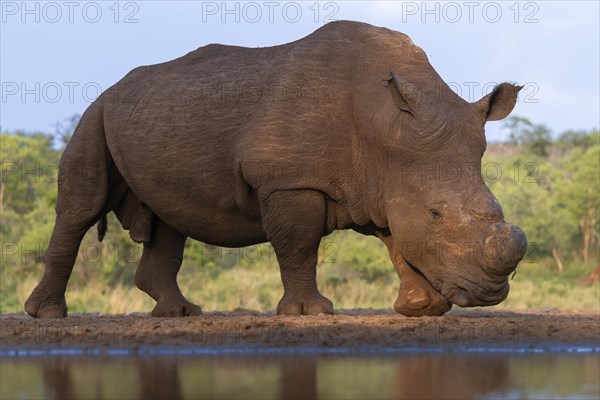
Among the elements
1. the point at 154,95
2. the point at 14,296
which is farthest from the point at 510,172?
the point at 154,95

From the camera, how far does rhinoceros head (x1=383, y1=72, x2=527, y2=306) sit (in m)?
10.1

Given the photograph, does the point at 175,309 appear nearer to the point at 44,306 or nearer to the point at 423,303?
A: the point at 44,306

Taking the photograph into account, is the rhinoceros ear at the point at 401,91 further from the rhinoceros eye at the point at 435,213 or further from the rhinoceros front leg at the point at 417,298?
the rhinoceros front leg at the point at 417,298

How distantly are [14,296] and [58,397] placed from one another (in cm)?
1630

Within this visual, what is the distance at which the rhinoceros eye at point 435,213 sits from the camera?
10.4 m

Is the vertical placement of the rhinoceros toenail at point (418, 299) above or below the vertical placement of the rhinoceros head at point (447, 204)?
below

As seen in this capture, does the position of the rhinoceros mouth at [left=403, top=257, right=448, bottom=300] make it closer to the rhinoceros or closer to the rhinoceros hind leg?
the rhinoceros

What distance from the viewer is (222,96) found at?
1194cm

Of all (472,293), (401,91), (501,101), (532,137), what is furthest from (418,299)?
(532,137)

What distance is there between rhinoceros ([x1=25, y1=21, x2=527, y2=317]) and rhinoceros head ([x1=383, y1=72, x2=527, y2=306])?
12 mm

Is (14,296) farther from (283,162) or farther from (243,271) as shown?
(283,162)

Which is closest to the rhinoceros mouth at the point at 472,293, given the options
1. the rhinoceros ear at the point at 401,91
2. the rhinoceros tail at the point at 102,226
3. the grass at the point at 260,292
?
the rhinoceros ear at the point at 401,91

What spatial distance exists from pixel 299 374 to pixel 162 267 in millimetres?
6543

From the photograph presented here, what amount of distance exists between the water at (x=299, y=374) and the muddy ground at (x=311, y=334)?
0.29m
